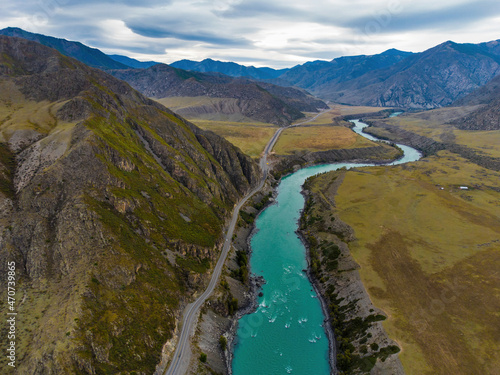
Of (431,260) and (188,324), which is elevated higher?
(431,260)

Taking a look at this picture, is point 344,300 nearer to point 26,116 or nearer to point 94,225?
point 94,225

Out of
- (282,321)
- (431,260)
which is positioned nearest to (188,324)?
(282,321)

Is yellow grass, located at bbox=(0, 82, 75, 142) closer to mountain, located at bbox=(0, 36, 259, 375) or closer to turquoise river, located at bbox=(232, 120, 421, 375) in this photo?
mountain, located at bbox=(0, 36, 259, 375)

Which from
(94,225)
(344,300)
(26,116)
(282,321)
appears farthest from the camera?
(26,116)

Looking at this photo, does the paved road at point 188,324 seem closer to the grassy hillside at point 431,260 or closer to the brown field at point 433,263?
the grassy hillside at point 431,260

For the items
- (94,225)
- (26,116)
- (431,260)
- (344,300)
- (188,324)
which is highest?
(26,116)

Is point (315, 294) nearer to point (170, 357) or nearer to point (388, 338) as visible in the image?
point (388, 338)

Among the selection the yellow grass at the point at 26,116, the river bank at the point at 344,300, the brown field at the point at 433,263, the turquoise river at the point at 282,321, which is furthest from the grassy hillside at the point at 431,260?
the yellow grass at the point at 26,116

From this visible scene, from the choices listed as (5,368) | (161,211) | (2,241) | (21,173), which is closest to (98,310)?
(5,368)
